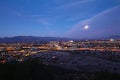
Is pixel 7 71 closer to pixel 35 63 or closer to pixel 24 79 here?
pixel 24 79

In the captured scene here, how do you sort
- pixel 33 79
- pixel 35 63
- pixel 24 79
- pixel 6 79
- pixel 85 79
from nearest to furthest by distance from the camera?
pixel 6 79 → pixel 24 79 → pixel 33 79 → pixel 35 63 → pixel 85 79

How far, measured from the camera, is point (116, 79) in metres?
20.6

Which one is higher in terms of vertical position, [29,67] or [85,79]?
[29,67]

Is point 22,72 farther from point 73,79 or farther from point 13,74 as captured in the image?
point 73,79

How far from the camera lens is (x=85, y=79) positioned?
93.0 ft

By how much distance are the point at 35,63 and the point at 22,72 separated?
2.96 metres

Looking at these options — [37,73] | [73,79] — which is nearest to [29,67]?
[37,73]

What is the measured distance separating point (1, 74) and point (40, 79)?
4.24 m

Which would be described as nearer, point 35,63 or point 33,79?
point 33,79

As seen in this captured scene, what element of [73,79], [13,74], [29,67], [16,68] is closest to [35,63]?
[29,67]

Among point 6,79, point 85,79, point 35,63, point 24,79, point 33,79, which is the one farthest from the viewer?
point 85,79

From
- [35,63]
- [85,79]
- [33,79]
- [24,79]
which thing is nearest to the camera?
[24,79]

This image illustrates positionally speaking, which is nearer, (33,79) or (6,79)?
(6,79)

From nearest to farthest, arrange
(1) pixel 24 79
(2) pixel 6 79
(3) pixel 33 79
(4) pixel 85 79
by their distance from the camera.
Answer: (2) pixel 6 79 → (1) pixel 24 79 → (3) pixel 33 79 → (4) pixel 85 79
